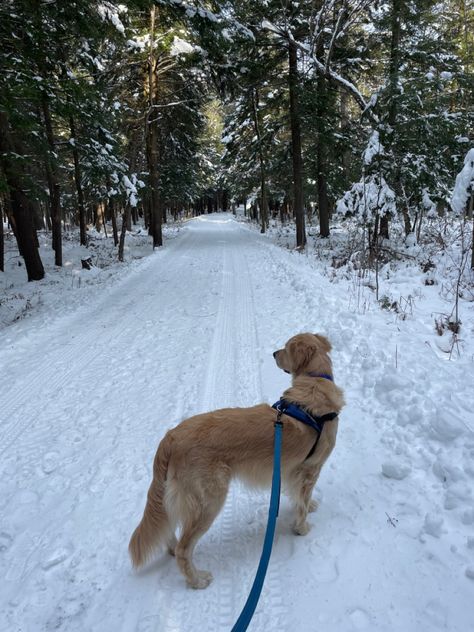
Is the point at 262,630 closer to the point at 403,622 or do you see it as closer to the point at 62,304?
the point at 403,622

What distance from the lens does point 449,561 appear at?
8.00 ft

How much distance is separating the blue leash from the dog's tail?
71 centimetres

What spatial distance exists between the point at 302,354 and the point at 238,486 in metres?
1.38

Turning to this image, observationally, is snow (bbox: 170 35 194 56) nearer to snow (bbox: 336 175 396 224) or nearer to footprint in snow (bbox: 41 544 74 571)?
snow (bbox: 336 175 396 224)

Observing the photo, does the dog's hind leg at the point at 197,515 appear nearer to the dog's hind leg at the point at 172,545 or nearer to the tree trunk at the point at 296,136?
the dog's hind leg at the point at 172,545

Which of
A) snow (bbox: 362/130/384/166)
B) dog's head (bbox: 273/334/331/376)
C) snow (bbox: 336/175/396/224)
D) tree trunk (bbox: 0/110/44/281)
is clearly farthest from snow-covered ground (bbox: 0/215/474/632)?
tree trunk (bbox: 0/110/44/281)

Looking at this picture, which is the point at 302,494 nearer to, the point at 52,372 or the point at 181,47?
the point at 52,372

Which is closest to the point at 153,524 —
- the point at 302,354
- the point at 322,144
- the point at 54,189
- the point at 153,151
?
the point at 302,354

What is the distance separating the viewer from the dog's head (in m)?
2.97

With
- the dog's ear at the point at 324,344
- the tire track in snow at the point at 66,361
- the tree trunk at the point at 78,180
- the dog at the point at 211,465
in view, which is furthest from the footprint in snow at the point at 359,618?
the tree trunk at the point at 78,180

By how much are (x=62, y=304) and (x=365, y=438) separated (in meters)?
8.49

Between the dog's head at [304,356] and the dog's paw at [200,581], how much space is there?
1606mm

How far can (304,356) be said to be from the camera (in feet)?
9.82

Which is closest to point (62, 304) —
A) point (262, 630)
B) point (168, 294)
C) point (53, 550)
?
point (168, 294)
